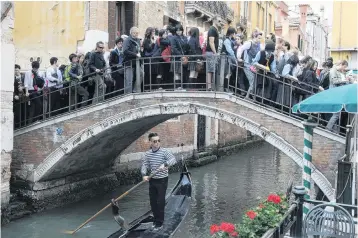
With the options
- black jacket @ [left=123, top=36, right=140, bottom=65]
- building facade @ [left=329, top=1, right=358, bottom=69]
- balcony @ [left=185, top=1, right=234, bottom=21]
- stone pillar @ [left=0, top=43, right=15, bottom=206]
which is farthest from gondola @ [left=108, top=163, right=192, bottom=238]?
balcony @ [left=185, top=1, right=234, bottom=21]

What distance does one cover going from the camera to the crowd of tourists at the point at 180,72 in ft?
27.7

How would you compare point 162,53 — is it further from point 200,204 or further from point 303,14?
point 303,14

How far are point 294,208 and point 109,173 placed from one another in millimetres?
7871

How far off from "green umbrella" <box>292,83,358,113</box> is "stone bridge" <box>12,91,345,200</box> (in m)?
2.14

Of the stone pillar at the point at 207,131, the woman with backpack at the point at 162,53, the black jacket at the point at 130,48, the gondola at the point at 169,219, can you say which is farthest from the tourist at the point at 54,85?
the stone pillar at the point at 207,131

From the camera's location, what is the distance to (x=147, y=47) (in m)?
9.09

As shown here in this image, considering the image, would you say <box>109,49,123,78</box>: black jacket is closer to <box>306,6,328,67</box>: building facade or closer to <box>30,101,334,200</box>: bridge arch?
<box>30,101,334,200</box>: bridge arch

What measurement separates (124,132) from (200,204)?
7.20 feet

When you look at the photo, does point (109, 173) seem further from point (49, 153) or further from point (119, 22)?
point (119, 22)

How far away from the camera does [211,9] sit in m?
19.4

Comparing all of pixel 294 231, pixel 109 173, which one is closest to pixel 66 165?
pixel 109 173

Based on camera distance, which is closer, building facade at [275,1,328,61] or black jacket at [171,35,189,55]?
black jacket at [171,35,189,55]

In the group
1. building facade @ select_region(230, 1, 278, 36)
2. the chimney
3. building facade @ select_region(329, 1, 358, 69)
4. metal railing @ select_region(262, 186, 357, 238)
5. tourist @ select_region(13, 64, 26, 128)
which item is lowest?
metal railing @ select_region(262, 186, 357, 238)

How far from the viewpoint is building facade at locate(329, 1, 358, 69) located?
13.2 meters
